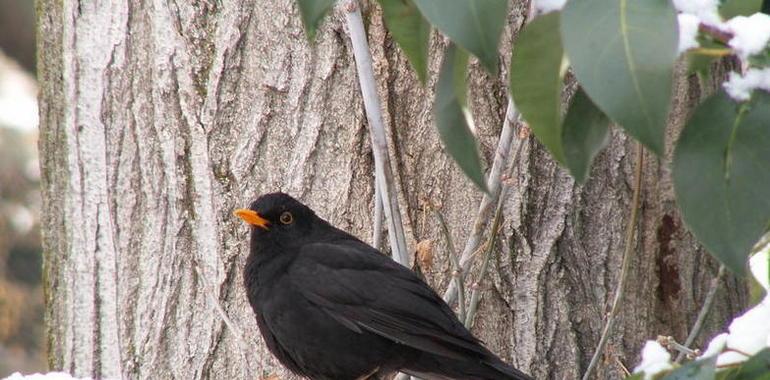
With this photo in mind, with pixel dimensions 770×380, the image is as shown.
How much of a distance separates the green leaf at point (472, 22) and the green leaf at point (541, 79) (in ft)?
0.51

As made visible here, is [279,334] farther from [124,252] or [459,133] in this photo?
[459,133]

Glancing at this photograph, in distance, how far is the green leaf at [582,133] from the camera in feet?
6.90

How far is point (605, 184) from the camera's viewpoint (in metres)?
3.82

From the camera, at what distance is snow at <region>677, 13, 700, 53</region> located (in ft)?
6.33

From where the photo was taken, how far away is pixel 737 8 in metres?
2.13

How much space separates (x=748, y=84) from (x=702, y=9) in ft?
0.51

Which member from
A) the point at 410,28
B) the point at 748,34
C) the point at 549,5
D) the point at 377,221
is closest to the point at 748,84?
the point at 748,34

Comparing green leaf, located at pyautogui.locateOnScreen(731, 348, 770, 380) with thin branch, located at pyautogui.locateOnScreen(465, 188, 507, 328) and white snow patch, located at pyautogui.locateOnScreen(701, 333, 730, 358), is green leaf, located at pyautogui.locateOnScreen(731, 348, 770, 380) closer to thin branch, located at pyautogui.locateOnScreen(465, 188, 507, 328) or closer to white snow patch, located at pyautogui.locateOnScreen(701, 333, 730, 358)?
white snow patch, located at pyautogui.locateOnScreen(701, 333, 730, 358)

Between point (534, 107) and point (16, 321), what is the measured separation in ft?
21.4

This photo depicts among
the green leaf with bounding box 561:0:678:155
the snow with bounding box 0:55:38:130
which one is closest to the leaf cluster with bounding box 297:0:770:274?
the green leaf with bounding box 561:0:678:155

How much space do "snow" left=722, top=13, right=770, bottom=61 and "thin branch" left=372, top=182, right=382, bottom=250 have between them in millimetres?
1785

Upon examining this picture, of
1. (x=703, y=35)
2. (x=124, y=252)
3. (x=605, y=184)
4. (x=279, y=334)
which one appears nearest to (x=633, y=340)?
(x=605, y=184)

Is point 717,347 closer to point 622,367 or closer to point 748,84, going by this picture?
point 748,84

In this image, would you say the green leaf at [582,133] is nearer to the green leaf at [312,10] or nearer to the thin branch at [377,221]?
the green leaf at [312,10]
